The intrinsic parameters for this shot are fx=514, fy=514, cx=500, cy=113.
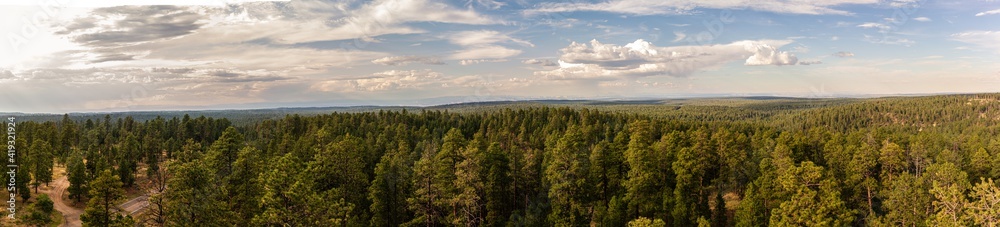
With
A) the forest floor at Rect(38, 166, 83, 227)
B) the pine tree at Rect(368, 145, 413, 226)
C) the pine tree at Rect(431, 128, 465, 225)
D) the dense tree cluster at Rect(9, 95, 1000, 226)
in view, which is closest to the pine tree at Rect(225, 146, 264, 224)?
the dense tree cluster at Rect(9, 95, 1000, 226)

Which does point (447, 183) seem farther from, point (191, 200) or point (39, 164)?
point (39, 164)

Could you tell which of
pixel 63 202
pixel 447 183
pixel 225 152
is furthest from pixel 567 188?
pixel 63 202

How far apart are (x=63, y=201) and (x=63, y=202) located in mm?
821

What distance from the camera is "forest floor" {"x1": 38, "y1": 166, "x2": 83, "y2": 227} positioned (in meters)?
70.9

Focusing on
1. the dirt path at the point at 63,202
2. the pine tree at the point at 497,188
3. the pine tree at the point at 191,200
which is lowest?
the dirt path at the point at 63,202

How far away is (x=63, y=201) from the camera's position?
8094cm

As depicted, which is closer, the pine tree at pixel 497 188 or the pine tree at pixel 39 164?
the pine tree at pixel 497 188

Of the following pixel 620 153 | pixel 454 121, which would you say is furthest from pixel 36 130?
pixel 620 153

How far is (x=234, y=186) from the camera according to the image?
4500 centimetres

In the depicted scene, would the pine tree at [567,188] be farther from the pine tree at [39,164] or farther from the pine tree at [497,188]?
the pine tree at [39,164]

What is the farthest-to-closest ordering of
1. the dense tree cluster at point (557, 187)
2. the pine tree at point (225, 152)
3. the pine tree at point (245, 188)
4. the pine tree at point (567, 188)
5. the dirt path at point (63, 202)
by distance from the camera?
the dirt path at point (63, 202) → the pine tree at point (225, 152) → the pine tree at point (567, 188) → the pine tree at point (245, 188) → the dense tree cluster at point (557, 187)

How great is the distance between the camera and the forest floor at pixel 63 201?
7094 cm

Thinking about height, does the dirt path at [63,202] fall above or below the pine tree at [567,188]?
below

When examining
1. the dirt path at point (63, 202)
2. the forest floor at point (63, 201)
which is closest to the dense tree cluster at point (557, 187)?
the forest floor at point (63, 201)
